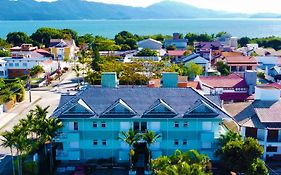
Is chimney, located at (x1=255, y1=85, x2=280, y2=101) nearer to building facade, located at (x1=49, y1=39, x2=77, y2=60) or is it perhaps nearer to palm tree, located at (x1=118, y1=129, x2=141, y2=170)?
palm tree, located at (x1=118, y1=129, x2=141, y2=170)

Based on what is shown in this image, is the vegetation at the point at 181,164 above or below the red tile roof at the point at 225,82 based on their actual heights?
below

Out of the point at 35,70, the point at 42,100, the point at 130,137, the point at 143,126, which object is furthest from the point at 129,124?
the point at 35,70

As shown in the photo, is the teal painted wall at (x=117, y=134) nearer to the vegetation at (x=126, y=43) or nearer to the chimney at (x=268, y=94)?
the chimney at (x=268, y=94)

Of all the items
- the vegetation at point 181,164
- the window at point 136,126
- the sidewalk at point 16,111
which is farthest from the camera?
the sidewalk at point 16,111

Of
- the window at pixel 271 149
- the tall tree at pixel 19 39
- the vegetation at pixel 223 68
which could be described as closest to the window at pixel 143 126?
the window at pixel 271 149

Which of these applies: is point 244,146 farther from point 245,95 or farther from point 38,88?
point 38,88

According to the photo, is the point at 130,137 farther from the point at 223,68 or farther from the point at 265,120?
the point at 223,68

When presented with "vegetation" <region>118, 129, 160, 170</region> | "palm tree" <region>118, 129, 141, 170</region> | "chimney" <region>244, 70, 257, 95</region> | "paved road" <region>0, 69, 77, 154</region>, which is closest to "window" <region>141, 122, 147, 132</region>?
"vegetation" <region>118, 129, 160, 170</region>

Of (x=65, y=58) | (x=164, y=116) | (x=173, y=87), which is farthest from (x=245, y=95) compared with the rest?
(x=65, y=58)
